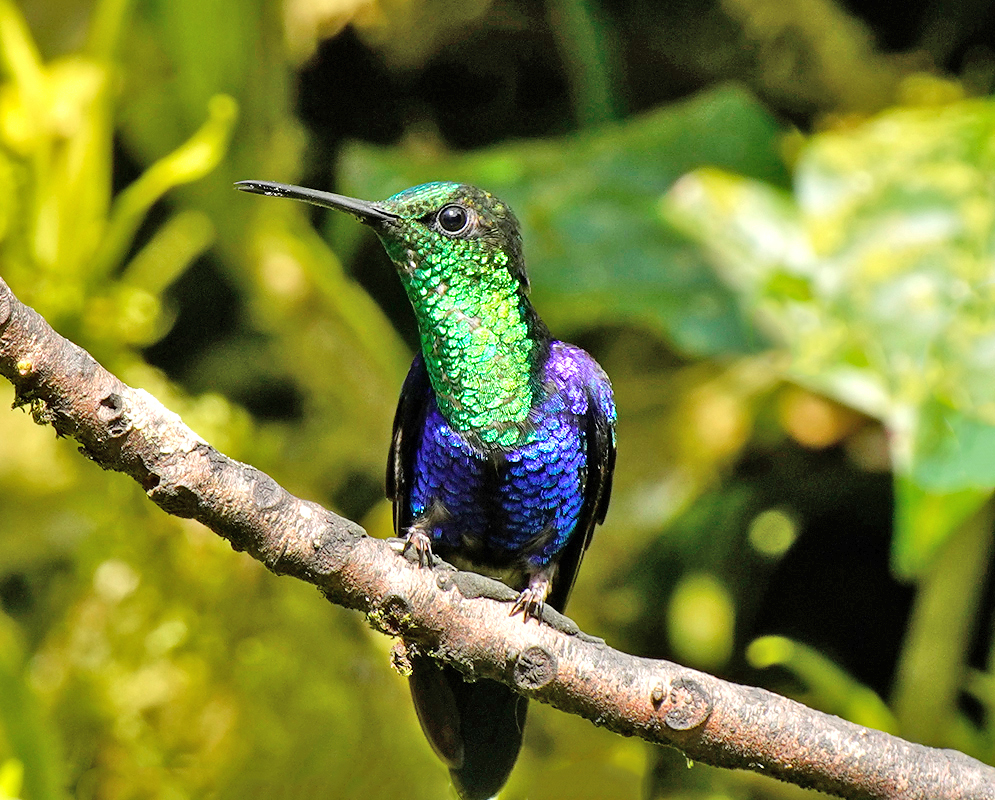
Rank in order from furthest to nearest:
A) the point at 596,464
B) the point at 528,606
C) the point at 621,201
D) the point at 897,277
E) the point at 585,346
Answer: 1. the point at 585,346
2. the point at 621,201
3. the point at 897,277
4. the point at 596,464
5. the point at 528,606

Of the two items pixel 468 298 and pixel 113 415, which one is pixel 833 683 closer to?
pixel 468 298

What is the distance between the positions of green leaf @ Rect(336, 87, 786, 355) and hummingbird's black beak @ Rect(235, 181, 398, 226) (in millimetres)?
1077

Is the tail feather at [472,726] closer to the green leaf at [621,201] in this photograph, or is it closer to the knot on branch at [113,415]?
the knot on branch at [113,415]

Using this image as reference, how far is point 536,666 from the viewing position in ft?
4.83

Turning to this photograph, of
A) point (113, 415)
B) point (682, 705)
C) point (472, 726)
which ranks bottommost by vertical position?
point (472, 726)

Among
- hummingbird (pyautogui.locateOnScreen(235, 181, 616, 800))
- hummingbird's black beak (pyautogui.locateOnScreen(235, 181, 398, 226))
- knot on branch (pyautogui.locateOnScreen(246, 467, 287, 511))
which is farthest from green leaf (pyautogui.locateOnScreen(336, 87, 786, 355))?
knot on branch (pyautogui.locateOnScreen(246, 467, 287, 511))

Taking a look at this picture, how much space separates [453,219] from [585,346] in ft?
5.01

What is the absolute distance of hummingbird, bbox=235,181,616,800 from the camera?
5.61 ft

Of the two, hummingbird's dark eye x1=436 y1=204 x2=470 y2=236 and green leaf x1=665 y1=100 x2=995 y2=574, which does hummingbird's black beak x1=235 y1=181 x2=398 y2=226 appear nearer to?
hummingbird's dark eye x1=436 y1=204 x2=470 y2=236

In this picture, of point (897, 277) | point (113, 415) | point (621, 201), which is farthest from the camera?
point (621, 201)

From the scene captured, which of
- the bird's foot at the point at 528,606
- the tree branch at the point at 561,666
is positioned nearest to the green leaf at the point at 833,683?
the tree branch at the point at 561,666

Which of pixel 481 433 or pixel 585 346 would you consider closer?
pixel 481 433

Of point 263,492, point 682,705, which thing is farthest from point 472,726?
point 263,492

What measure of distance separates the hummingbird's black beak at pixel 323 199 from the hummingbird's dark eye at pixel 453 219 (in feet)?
0.24
